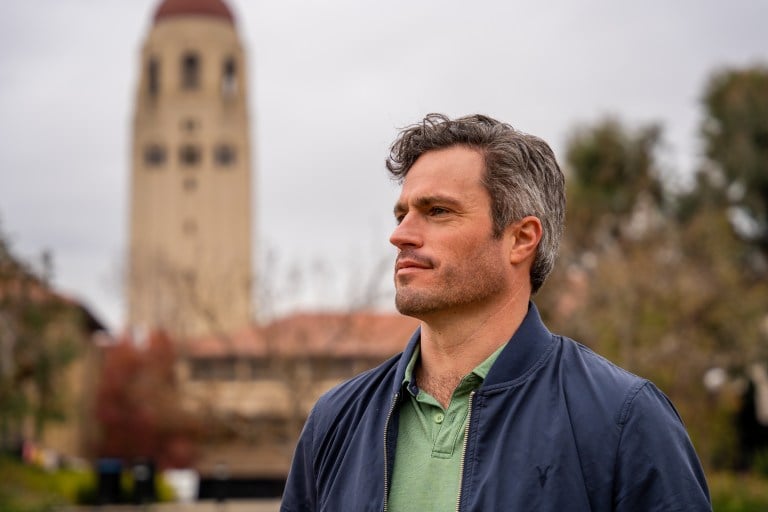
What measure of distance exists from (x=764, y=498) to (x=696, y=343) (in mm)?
8591

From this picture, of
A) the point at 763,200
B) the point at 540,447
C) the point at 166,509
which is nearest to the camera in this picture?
the point at 540,447

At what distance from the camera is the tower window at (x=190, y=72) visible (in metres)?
100

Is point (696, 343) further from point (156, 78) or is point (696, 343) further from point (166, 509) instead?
point (156, 78)

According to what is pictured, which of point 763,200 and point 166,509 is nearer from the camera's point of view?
point 166,509

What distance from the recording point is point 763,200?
35.3 m

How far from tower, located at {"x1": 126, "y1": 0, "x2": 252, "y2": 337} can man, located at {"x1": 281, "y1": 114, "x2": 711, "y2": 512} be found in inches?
3744

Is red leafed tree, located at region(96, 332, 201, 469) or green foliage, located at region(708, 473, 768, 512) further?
red leafed tree, located at region(96, 332, 201, 469)

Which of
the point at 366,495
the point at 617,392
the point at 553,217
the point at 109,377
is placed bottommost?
the point at 109,377

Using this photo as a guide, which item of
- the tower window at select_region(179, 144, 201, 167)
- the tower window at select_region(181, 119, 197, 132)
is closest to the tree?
Answer: the tower window at select_region(179, 144, 201, 167)

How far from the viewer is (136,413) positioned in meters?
54.4

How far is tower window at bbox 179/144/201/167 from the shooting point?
330 feet

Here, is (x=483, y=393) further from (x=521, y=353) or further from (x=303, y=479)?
(x=303, y=479)

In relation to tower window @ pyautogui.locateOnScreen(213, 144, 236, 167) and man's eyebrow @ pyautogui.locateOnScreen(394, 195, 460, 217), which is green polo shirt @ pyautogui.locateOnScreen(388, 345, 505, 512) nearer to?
man's eyebrow @ pyautogui.locateOnScreen(394, 195, 460, 217)

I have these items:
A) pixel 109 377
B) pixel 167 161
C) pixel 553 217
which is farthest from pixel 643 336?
pixel 167 161
